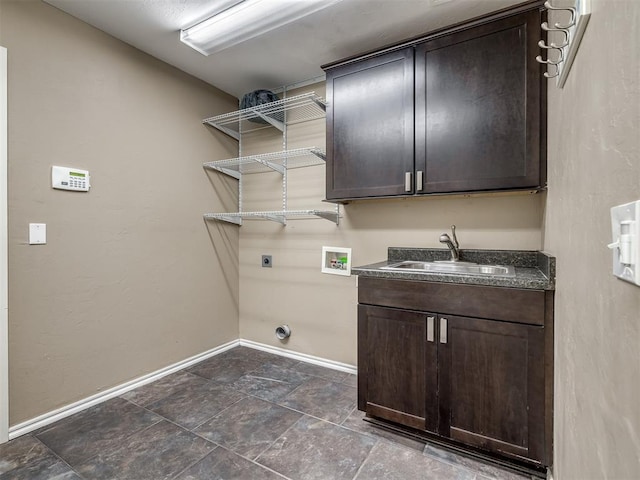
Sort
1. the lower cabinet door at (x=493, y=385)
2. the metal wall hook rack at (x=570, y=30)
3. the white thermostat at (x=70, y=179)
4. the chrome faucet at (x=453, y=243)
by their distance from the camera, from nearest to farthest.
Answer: the metal wall hook rack at (x=570, y=30), the lower cabinet door at (x=493, y=385), the white thermostat at (x=70, y=179), the chrome faucet at (x=453, y=243)

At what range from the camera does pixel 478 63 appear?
1630 millimetres

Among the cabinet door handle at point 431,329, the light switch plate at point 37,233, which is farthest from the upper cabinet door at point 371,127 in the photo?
the light switch plate at point 37,233

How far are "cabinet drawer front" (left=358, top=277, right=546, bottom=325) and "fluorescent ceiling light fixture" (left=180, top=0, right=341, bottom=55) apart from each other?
59.4 inches

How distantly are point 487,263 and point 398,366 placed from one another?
0.86 metres

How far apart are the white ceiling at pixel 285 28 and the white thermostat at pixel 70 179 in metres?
0.93

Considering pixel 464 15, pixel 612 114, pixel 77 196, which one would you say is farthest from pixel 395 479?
pixel 464 15

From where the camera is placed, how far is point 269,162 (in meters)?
2.65

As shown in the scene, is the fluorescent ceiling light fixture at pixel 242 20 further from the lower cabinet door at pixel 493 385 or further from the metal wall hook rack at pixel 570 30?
the lower cabinet door at pixel 493 385

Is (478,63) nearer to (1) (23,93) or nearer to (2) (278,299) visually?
(2) (278,299)

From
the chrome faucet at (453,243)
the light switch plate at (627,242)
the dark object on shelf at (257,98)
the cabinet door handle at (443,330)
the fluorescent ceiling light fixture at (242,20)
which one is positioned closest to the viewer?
the light switch plate at (627,242)

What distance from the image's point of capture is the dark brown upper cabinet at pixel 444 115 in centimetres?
153

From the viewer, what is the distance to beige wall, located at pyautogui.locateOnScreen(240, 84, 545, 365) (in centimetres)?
192

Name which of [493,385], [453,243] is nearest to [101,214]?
[453,243]

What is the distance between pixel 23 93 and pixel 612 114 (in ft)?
8.15
